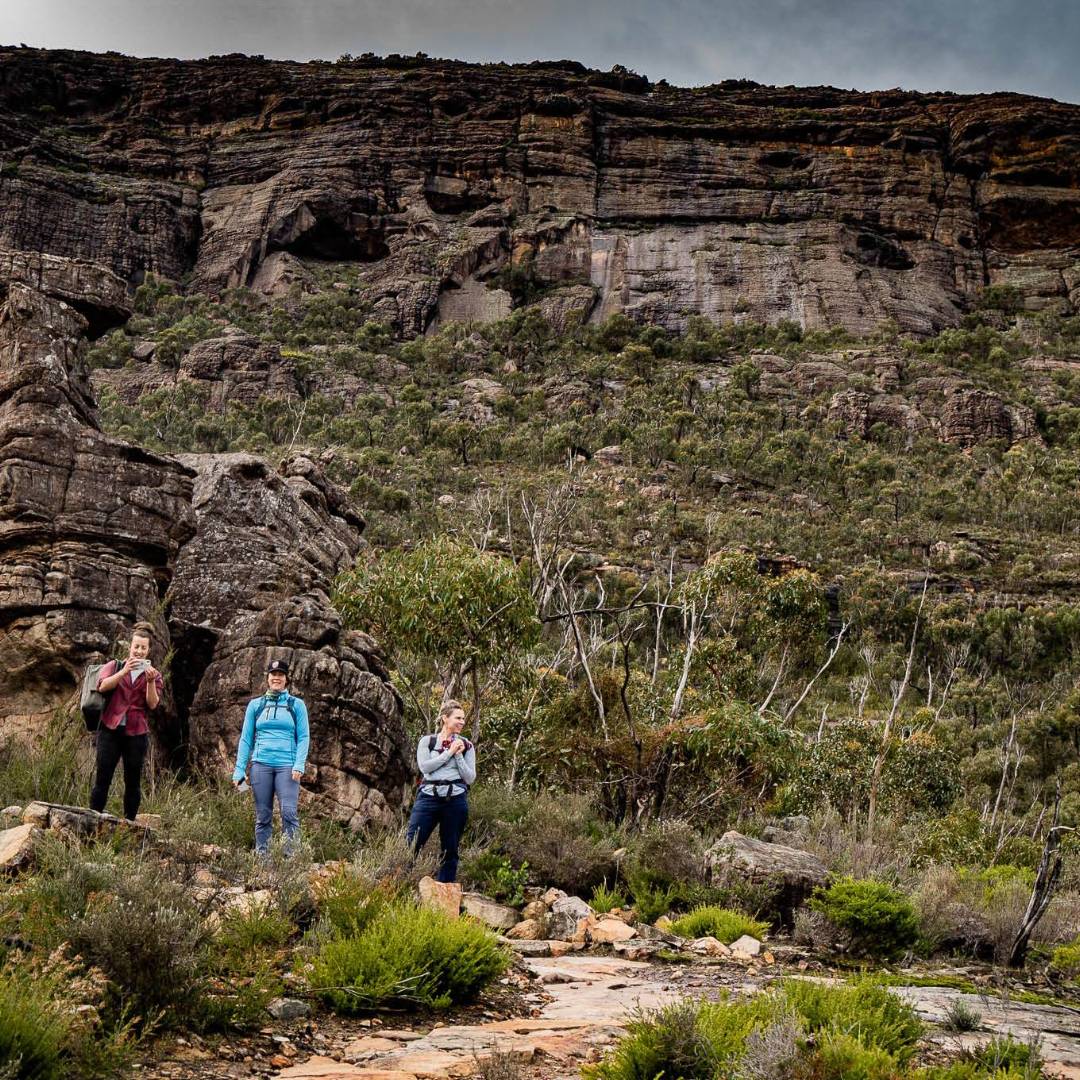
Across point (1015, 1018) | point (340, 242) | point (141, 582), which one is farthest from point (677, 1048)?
point (340, 242)

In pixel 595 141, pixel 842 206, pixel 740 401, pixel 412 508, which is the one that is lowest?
pixel 412 508

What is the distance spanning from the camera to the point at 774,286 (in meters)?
81.7

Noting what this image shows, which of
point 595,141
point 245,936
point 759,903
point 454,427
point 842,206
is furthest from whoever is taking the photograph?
point 595,141

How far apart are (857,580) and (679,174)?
5998 cm

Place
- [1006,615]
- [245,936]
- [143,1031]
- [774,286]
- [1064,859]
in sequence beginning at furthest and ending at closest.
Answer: [774,286]
[1006,615]
[1064,859]
[245,936]
[143,1031]

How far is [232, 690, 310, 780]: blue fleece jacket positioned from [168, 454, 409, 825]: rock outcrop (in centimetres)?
197

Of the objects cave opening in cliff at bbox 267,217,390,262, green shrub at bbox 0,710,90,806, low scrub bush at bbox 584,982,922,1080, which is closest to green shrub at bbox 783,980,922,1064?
low scrub bush at bbox 584,982,922,1080

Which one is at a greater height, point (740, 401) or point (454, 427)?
point (740, 401)

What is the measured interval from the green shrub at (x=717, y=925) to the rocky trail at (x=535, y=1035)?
1434 mm

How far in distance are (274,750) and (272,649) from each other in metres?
2.75

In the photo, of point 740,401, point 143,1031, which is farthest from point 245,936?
point 740,401

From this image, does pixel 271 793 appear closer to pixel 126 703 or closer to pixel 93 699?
pixel 126 703

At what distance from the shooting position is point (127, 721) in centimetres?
736

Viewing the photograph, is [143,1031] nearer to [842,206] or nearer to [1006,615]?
[1006,615]
